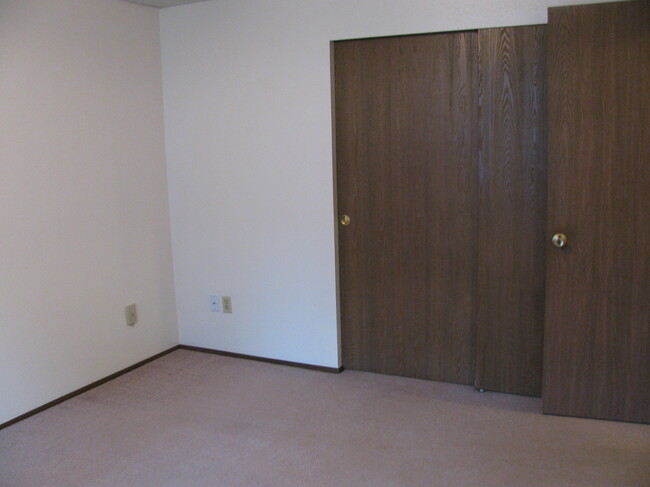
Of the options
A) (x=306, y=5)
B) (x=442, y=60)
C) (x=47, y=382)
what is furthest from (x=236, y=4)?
(x=47, y=382)

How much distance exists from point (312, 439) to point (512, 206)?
1570mm

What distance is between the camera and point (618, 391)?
268 cm

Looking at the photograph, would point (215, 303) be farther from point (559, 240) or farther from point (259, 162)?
point (559, 240)

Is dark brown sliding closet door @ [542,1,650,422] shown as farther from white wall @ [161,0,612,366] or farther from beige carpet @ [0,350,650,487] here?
white wall @ [161,0,612,366]

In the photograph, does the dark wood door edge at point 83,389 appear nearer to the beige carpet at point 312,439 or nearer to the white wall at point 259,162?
the beige carpet at point 312,439

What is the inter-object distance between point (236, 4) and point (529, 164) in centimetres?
202

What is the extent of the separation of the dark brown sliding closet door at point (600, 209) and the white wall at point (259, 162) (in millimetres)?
829

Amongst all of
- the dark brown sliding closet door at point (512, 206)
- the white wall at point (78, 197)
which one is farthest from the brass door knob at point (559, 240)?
the white wall at point (78, 197)

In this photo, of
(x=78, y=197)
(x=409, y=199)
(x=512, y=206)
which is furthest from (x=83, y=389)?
(x=512, y=206)

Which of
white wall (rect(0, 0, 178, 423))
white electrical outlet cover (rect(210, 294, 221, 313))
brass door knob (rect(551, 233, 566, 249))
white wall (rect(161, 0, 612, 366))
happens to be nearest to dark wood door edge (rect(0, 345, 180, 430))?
white wall (rect(0, 0, 178, 423))

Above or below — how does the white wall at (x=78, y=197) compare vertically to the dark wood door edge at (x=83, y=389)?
above

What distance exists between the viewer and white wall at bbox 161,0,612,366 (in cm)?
331

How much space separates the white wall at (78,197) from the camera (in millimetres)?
2848

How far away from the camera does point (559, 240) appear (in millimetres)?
2666
